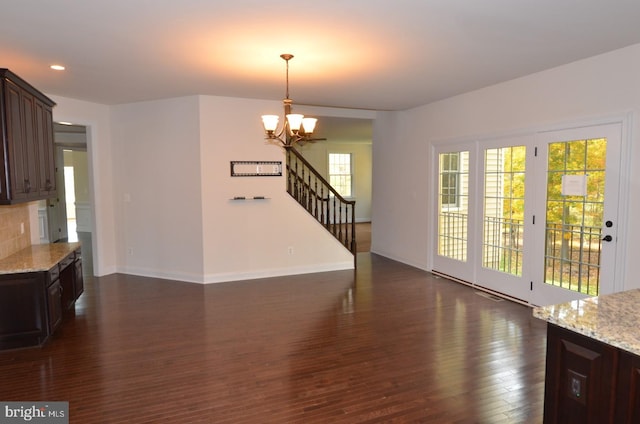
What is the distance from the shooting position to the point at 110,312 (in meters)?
4.59

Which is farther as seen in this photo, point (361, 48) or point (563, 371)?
point (361, 48)

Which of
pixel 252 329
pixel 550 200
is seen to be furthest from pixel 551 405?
pixel 550 200

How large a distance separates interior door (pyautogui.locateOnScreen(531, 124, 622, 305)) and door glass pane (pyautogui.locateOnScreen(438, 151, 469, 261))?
124 cm

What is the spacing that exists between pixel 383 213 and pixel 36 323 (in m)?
5.79

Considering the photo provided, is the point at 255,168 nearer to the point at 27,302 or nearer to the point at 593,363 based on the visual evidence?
the point at 27,302

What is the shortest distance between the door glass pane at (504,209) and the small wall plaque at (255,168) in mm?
3060

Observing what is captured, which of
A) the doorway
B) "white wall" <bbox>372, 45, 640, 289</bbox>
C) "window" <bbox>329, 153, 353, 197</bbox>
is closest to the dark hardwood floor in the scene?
"white wall" <bbox>372, 45, 640, 289</bbox>

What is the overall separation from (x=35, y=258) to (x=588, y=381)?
4.63 metres

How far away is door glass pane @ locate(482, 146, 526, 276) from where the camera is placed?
16.1ft

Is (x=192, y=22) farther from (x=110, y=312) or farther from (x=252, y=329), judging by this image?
(x=110, y=312)

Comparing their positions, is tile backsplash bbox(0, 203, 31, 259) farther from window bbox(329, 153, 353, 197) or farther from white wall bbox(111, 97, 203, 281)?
window bbox(329, 153, 353, 197)

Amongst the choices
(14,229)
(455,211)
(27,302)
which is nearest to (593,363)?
(27,302)

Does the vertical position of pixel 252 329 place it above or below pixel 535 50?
below

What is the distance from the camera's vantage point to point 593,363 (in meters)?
1.63
